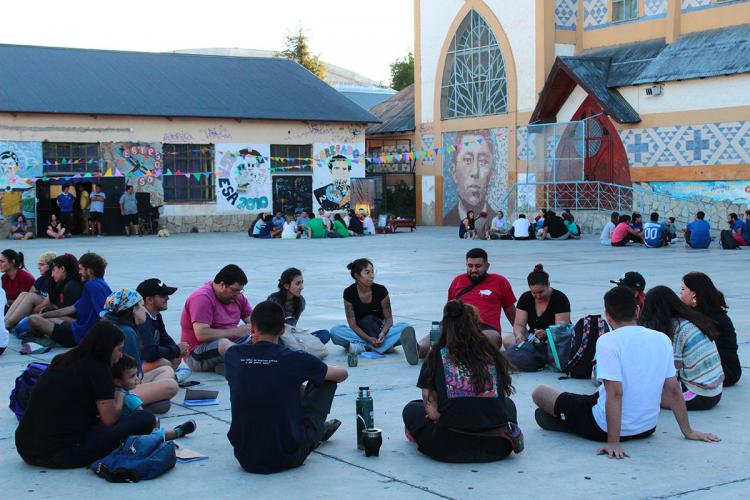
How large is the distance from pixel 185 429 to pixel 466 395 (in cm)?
203

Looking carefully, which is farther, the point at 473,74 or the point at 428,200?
the point at 428,200

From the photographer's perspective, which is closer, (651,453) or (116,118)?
(651,453)

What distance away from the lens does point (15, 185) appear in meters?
34.9

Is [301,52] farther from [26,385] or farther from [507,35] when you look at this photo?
[26,385]

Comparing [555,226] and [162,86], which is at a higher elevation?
[162,86]

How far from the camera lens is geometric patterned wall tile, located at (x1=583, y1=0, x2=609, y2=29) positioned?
35.6m

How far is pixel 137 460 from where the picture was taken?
20.0 ft

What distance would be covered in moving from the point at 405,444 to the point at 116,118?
32140 mm

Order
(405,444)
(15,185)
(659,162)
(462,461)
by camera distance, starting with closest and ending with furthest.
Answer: (462,461)
(405,444)
(659,162)
(15,185)

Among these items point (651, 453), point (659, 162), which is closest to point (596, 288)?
point (651, 453)

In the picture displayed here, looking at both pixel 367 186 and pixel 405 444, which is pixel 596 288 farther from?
pixel 367 186

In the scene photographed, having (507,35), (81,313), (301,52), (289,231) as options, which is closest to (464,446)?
(81,313)

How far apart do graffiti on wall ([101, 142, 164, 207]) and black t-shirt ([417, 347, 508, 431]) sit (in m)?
32.2

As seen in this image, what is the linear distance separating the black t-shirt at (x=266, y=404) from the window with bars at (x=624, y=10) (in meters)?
30.9
